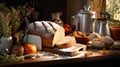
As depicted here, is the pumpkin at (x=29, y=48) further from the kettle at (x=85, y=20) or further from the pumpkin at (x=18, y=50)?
the kettle at (x=85, y=20)

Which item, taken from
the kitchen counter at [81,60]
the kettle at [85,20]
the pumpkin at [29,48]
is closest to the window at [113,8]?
the kettle at [85,20]

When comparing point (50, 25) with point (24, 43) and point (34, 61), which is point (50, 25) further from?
point (34, 61)

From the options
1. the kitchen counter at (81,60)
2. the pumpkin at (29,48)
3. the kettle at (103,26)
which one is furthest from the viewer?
the kettle at (103,26)

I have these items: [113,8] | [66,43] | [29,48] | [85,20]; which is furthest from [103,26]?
[113,8]

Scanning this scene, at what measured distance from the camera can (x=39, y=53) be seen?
1438mm


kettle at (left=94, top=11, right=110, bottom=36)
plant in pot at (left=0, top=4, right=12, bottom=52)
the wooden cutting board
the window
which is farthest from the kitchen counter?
the window

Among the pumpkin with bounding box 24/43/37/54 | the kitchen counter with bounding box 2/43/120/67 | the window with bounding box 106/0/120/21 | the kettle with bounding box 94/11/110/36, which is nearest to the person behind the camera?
the kitchen counter with bounding box 2/43/120/67

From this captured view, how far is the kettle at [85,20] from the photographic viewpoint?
1.83 metres

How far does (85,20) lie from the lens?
6.04 ft

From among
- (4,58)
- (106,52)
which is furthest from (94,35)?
(4,58)

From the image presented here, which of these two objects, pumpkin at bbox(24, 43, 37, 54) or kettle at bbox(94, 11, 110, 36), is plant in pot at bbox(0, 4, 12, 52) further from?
kettle at bbox(94, 11, 110, 36)

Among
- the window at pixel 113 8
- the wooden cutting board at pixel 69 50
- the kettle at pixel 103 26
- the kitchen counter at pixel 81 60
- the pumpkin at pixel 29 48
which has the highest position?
the window at pixel 113 8

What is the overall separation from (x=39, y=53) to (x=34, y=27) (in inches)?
7.2

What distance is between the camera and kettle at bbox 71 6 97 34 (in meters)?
1.83
